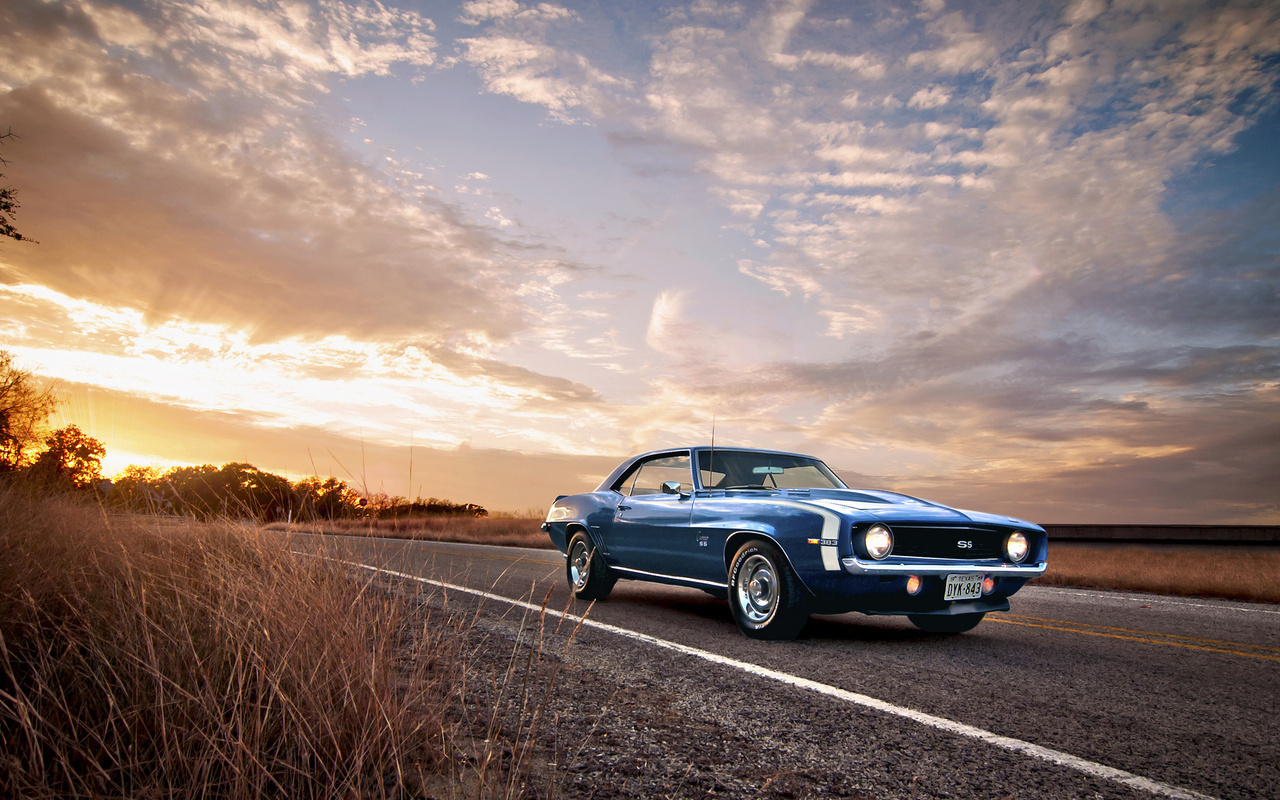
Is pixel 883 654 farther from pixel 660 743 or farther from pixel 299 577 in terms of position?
pixel 299 577

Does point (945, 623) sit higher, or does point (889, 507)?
point (889, 507)

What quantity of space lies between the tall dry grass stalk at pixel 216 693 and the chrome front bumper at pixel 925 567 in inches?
96.8

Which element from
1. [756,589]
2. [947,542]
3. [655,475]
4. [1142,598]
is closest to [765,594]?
[756,589]

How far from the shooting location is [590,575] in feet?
22.3

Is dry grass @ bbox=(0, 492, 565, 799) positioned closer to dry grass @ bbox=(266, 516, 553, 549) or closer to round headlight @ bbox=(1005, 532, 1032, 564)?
round headlight @ bbox=(1005, 532, 1032, 564)

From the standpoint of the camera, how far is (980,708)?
3.25 meters

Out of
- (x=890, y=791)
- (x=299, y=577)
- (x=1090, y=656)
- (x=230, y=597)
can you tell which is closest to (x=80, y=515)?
(x=299, y=577)

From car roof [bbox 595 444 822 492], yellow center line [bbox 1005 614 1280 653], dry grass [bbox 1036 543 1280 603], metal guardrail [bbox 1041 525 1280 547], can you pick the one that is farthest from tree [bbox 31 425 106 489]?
metal guardrail [bbox 1041 525 1280 547]

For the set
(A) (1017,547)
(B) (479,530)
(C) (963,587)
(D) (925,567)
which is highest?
(A) (1017,547)

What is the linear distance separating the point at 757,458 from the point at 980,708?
328 centimetres

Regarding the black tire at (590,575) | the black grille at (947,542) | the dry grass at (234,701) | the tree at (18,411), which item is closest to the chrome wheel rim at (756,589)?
the black grille at (947,542)

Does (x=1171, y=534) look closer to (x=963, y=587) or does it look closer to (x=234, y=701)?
(x=963, y=587)

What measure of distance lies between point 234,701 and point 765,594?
134 inches

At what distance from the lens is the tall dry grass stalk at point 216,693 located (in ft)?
6.72
